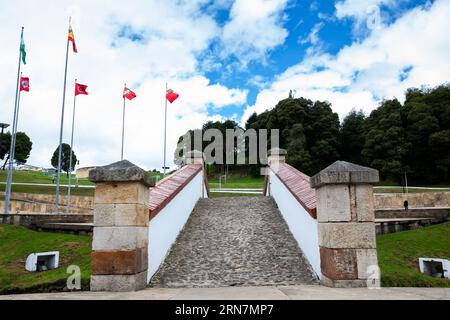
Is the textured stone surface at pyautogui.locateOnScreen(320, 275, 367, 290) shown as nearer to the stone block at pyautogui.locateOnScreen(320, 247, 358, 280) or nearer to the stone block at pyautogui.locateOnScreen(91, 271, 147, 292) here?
the stone block at pyautogui.locateOnScreen(320, 247, 358, 280)

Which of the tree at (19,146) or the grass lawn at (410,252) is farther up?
the tree at (19,146)

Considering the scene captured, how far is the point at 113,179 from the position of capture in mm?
4871

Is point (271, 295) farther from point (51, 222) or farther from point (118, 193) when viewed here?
point (51, 222)

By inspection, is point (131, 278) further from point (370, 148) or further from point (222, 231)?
point (370, 148)

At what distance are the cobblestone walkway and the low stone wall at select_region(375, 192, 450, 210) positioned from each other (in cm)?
1336

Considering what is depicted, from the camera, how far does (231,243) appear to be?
694cm

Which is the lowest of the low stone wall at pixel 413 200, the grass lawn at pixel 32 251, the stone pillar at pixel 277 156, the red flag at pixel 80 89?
the grass lawn at pixel 32 251

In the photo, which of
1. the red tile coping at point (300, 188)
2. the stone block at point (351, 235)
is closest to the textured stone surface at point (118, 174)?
the red tile coping at point (300, 188)

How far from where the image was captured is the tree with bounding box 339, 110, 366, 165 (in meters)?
43.8

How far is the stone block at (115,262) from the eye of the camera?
15.2 ft

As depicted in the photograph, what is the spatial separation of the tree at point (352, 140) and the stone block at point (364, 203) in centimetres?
4044

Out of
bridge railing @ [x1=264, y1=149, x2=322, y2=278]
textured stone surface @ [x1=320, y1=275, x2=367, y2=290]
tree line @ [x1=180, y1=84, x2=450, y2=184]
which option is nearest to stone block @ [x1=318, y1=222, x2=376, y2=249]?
textured stone surface @ [x1=320, y1=275, x2=367, y2=290]

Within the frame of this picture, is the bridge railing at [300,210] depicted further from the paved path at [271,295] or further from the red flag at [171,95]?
the red flag at [171,95]

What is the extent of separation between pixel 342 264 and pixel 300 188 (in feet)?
8.77
